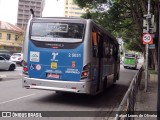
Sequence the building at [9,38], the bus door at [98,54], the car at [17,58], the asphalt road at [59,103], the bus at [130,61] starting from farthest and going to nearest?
the building at [9,38] → the bus at [130,61] → the car at [17,58] → the bus door at [98,54] → the asphalt road at [59,103]

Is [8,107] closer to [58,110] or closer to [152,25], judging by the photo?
[58,110]

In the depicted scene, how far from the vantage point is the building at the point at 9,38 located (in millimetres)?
60984

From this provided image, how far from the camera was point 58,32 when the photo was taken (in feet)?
34.4

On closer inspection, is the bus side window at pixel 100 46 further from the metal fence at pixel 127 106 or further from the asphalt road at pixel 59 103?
the metal fence at pixel 127 106

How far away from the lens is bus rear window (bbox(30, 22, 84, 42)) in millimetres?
10336

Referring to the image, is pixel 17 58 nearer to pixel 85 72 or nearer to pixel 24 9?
pixel 85 72

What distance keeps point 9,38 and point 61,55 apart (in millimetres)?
54688

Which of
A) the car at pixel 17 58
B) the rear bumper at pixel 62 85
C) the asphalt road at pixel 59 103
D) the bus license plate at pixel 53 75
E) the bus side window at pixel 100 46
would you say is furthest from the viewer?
the car at pixel 17 58

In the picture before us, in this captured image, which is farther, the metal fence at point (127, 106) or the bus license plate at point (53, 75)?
the bus license plate at point (53, 75)

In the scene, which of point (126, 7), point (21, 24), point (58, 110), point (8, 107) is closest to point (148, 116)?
point (58, 110)

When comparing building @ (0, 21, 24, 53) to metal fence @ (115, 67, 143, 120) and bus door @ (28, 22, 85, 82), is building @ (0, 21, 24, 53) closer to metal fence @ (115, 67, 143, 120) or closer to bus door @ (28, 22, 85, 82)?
bus door @ (28, 22, 85, 82)

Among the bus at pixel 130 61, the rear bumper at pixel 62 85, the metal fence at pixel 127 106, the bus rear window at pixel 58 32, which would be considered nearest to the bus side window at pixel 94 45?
the bus rear window at pixel 58 32

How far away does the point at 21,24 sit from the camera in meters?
93.4

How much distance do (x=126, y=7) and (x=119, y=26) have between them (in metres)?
6.04
